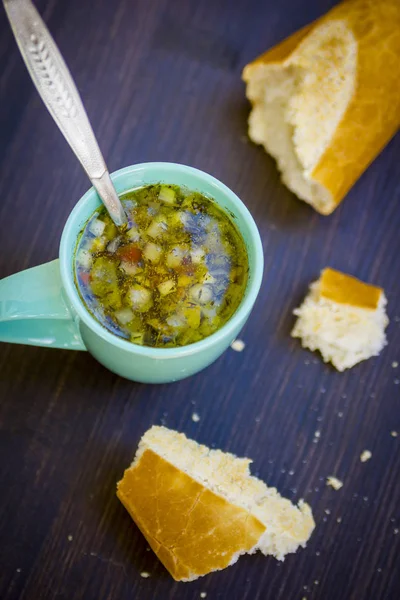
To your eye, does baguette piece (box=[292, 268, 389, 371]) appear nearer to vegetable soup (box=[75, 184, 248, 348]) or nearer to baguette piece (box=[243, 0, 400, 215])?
baguette piece (box=[243, 0, 400, 215])

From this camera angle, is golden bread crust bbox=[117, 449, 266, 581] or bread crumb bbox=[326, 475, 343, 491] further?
bread crumb bbox=[326, 475, 343, 491]

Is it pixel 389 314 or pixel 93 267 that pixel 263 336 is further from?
pixel 93 267

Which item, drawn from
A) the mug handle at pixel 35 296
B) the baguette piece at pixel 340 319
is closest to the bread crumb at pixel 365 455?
the baguette piece at pixel 340 319

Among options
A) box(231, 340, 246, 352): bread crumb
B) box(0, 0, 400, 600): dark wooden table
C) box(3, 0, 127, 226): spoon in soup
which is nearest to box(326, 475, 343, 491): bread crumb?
box(0, 0, 400, 600): dark wooden table

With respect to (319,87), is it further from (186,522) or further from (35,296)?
(186,522)

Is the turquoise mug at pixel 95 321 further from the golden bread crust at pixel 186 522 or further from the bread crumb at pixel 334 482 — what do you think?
the bread crumb at pixel 334 482

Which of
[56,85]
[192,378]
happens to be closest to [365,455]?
[192,378]
